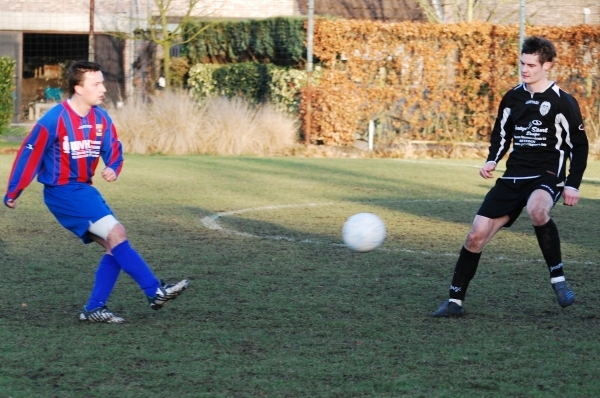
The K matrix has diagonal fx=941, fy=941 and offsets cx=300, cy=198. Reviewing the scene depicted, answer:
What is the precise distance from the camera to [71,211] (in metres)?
5.73

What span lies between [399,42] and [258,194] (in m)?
8.48

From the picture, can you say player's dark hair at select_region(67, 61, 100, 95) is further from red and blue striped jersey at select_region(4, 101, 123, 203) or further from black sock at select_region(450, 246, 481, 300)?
black sock at select_region(450, 246, 481, 300)

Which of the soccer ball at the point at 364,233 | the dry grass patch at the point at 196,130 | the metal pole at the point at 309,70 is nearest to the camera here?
the soccer ball at the point at 364,233

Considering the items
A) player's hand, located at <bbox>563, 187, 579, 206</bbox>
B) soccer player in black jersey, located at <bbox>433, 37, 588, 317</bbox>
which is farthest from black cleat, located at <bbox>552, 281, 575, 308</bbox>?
player's hand, located at <bbox>563, 187, 579, 206</bbox>

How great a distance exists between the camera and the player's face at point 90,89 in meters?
5.75

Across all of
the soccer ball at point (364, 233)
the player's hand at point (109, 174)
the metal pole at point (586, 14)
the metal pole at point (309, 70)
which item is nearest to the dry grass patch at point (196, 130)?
the metal pole at point (309, 70)

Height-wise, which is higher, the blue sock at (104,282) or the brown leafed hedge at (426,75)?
the brown leafed hedge at (426,75)

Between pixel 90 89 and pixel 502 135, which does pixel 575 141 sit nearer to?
pixel 502 135

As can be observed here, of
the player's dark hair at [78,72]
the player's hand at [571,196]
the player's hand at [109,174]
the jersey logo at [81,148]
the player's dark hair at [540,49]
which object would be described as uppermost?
the player's dark hair at [540,49]

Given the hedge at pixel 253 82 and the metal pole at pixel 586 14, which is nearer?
Answer: the hedge at pixel 253 82

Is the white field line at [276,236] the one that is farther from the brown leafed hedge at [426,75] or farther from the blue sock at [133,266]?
the brown leafed hedge at [426,75]

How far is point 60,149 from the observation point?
5.72m

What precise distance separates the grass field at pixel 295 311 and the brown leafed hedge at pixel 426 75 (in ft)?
26.6

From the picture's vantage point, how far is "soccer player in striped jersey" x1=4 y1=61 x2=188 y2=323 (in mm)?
5699
